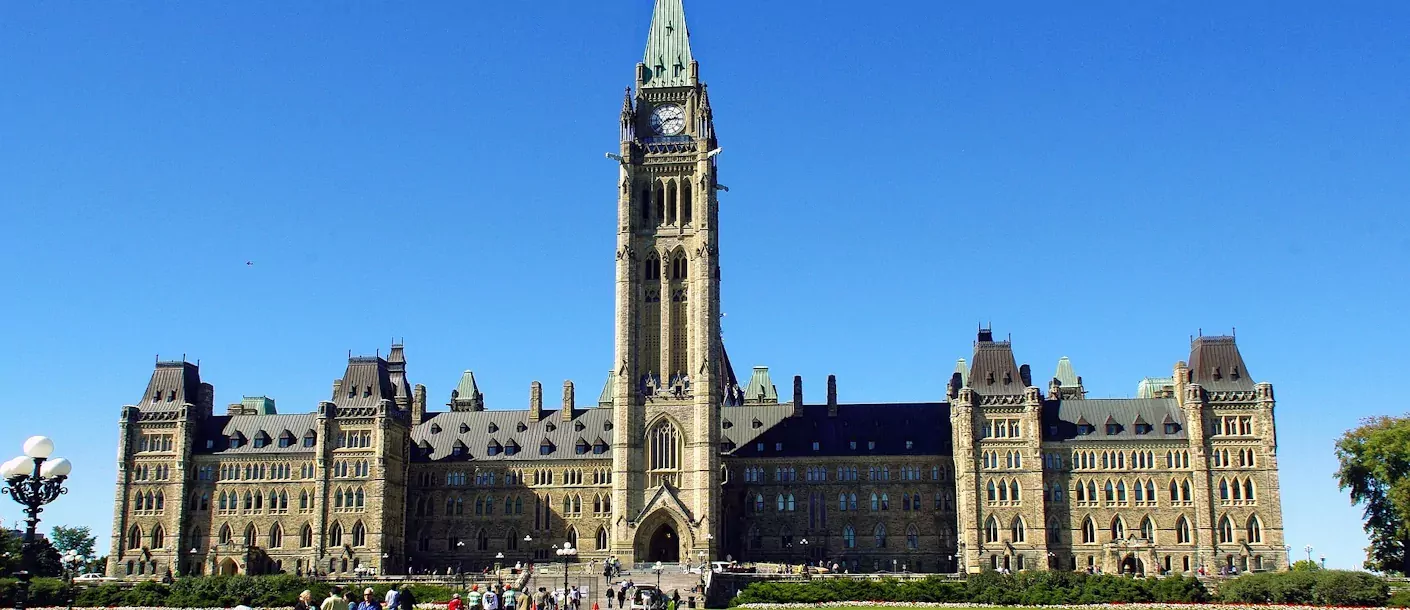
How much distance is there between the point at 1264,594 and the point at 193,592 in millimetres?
50584

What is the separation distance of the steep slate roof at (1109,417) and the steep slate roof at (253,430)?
62528 millimetres

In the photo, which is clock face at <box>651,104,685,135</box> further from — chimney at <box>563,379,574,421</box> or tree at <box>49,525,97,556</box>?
tree at <box>49,525,97,556</box>

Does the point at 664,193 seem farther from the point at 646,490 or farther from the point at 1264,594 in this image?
the point at 1264,594

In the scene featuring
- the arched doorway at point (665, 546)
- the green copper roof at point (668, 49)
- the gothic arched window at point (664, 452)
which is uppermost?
the green copper roof at point (668, 49)

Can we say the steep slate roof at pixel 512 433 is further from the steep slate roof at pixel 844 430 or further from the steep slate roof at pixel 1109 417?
the steep slate roof at pixel 1109 417

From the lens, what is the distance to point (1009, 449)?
11369 centimetres

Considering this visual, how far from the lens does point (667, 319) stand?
117 m

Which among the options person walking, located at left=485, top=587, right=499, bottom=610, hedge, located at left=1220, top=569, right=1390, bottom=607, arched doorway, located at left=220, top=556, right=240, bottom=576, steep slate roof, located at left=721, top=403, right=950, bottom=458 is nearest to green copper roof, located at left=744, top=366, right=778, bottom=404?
steep slate roof, located at left=721, top=403, right=950, bottom=458

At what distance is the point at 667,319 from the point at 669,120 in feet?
59.7

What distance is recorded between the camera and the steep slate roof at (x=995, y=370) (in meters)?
115

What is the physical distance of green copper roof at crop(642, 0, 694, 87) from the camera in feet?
404

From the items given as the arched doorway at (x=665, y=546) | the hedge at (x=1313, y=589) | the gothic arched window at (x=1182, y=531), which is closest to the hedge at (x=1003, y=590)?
the hedge at (x=1313, y=589)

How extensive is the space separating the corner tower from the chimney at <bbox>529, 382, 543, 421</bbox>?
14819 mm

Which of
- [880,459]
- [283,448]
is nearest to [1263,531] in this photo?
[880,459]
